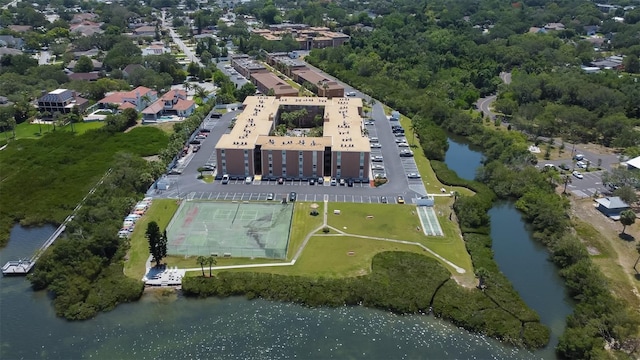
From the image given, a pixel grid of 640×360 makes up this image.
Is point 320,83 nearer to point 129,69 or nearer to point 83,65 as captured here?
point 129,69

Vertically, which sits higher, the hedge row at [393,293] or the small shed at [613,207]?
the small shed at [613,207]

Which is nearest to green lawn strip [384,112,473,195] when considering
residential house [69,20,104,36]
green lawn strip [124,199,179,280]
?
green lawn strip [124,199,179,280]

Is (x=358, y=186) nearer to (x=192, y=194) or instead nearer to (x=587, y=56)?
(x=192, y=194)

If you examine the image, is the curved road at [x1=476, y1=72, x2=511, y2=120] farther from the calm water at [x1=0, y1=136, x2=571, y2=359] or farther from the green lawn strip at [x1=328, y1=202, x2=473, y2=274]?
the calm water at [x1=0, y1=136, x2=571, y2=359]

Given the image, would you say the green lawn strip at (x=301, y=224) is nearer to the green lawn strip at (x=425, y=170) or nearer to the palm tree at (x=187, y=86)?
the green lawn strip at (x=425, y=170)

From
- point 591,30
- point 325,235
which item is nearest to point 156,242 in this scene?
point 325,235

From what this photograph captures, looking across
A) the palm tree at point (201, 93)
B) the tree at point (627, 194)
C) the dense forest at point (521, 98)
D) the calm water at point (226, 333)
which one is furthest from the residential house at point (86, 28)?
the tree at point (627, 194)

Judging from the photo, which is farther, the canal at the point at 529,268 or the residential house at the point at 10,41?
the residential house at the point at 10,41
